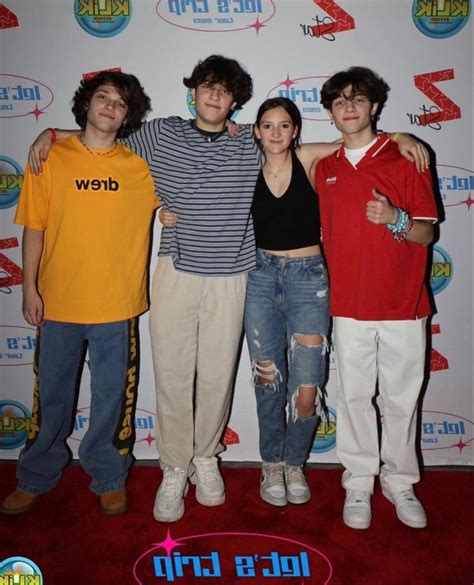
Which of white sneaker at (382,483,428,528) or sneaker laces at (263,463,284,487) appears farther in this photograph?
sneaker laces at (263,463,284,487)

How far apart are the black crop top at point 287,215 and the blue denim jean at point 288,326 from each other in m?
0.07

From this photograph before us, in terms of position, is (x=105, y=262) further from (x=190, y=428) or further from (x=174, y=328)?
(x=190, y=428)

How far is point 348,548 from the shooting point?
199 centimetres

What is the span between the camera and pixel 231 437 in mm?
2789

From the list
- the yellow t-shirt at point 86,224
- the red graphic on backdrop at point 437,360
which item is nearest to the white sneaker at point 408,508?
the red graphic on backdrop at point 437,360

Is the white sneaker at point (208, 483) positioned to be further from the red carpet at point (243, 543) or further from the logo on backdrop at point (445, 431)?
the logo on backdrop at point (445, 431)

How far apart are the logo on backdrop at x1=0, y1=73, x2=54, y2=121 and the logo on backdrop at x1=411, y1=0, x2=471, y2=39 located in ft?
6.30

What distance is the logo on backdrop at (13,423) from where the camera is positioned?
9.05ft

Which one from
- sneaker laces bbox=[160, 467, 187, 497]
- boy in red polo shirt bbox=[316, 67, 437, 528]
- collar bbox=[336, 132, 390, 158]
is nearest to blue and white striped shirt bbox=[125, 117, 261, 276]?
boy in red polo shirt bbox=[316, 67, 437, 528]

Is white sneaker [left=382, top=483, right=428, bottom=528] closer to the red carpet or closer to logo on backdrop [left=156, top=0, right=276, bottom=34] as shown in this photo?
the red carpet

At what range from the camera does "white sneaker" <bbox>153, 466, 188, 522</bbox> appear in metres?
2.16

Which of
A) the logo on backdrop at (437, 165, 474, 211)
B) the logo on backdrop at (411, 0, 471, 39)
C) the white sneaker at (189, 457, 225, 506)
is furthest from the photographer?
the logo on backdrop at (437, 165, 474, 211)

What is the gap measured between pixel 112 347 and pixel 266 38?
1718 millimetres

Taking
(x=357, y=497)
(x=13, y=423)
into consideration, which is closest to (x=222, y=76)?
(x=357, y=497)
